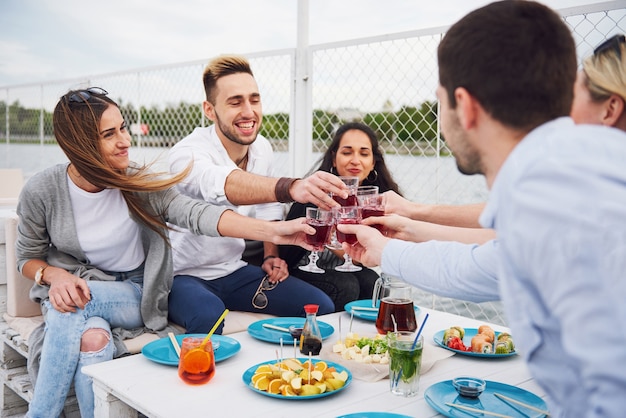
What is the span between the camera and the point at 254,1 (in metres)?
8.17

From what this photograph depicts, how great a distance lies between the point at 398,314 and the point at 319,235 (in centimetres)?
48

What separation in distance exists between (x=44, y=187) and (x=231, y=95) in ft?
3.89

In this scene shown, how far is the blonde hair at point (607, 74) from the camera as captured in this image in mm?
2037

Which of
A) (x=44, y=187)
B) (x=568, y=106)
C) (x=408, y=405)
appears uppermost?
(x=568, y=106)

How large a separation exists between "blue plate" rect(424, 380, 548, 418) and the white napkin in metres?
0.18

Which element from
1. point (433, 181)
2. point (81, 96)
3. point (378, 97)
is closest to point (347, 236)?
point (81, 96)

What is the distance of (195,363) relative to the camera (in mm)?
1759

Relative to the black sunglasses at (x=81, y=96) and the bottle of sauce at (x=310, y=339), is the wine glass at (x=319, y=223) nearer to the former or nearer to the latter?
the bottle of sauce at (x=310, y=339)

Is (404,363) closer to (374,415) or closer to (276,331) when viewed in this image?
(374,415)

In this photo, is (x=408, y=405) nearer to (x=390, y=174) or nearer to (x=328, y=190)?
(x=328, y=190)

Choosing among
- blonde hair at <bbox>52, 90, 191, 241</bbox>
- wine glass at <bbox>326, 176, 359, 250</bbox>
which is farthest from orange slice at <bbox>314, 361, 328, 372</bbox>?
blonde hair at <bbox>52, 90, 191, 241</bbox>

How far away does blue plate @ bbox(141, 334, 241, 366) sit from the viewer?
1.94m

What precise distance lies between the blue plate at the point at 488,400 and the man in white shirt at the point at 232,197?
3.42ft

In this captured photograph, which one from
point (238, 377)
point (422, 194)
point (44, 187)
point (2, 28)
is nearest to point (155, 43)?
point (2, 28)
